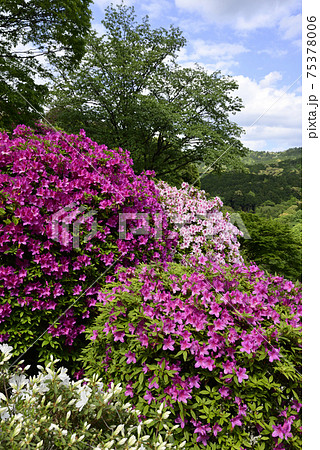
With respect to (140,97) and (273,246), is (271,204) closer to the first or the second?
(273,246)

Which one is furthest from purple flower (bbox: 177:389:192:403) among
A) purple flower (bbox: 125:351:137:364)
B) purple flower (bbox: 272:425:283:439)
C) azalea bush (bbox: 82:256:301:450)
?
purple flower (bbox: 272:425:283:439)

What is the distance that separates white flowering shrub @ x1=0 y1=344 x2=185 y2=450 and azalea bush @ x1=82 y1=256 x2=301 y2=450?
0.75 ft

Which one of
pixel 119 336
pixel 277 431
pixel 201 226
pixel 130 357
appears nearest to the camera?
pixel 277 431

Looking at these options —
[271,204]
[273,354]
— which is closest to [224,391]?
[273,354]

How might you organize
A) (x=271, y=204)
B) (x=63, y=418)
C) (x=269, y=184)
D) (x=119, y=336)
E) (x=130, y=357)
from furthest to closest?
(x=271, y=204) → (x=269, y=184) → (x=119, y=336) → (x=130, y=357) → (x=63, y=418)

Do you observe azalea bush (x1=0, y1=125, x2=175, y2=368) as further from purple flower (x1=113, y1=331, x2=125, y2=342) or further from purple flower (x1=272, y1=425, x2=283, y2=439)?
purple flower (x1=272, y1=425, x2=283, y2=439)

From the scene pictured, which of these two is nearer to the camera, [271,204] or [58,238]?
[58,238]

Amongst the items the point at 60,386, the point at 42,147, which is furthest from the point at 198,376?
the point at 42,147

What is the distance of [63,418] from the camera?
1.53m

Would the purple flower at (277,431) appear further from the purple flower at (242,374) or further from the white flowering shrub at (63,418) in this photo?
the white flowering shrub at (63,418)

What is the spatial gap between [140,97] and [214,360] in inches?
493

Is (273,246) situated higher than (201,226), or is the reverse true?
(201,226)

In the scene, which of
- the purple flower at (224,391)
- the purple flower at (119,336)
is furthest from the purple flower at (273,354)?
the purple flower at (119,336)
